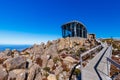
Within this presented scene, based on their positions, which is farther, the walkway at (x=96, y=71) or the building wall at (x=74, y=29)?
the building wall at (x=74, y=29)

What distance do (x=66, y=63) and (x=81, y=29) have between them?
124 ft

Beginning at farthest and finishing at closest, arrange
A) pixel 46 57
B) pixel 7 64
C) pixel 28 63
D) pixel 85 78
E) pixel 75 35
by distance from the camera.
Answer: pixel 75 35 < pixel 46 57 < pixel 28 63 < pixel 7 64 < pixel 85 78

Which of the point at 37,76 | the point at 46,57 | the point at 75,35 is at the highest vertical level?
the point at 75,35

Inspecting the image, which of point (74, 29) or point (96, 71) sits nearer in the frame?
point (96, 71)

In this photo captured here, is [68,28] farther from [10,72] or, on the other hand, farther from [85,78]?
[85,78]

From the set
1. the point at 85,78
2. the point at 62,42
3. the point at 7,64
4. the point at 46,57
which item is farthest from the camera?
the point at 62,42

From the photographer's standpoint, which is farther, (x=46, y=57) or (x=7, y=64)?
(x=46, y=57)

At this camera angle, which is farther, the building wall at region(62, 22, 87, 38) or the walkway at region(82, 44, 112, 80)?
the building wall at region(62, 22, 87, 38)

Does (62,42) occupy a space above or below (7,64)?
above

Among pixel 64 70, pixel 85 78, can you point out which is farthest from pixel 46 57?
pixel 85 78

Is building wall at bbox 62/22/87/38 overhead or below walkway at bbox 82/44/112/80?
overhead

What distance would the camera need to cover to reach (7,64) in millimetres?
22344

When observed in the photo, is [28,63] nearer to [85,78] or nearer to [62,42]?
[85,78]

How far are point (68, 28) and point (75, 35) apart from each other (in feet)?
12.5
